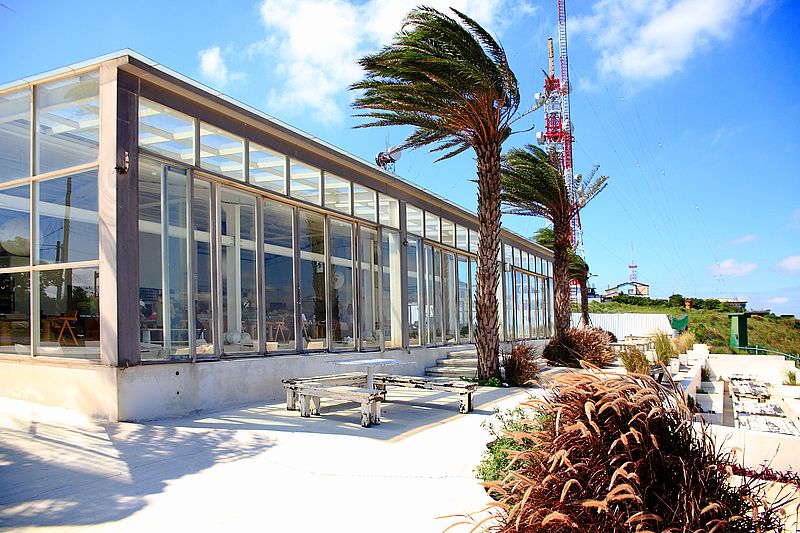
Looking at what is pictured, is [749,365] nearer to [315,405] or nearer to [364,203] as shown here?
[364,203]

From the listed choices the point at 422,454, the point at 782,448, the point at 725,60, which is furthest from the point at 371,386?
the point at 725,60

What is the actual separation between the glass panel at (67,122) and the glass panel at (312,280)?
13.3 feet

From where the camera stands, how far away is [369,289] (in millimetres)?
13594

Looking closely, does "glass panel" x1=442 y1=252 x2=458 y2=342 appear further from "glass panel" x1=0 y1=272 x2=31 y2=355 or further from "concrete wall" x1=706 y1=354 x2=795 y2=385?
"concrete wall" x1=706 y1=354 x2=795 y2=385

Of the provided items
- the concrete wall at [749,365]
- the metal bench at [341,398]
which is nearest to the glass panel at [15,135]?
the metal bench at [341,398]

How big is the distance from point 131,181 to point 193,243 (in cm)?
136

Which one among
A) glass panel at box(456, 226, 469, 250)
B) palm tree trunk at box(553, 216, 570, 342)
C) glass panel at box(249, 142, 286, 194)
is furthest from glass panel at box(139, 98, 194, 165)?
palm tree trunk at box(553, 216, 570, 342)

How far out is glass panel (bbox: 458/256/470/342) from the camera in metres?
18.4

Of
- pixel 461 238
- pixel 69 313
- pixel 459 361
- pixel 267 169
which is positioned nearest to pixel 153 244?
pixel 69 313

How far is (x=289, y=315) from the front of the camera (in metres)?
11.0

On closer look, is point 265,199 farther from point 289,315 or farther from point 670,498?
point 670,498

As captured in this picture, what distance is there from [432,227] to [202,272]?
28.7 ft

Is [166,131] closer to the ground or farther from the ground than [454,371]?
farther from the ground

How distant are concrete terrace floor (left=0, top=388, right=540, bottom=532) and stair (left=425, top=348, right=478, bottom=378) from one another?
20.0ft
